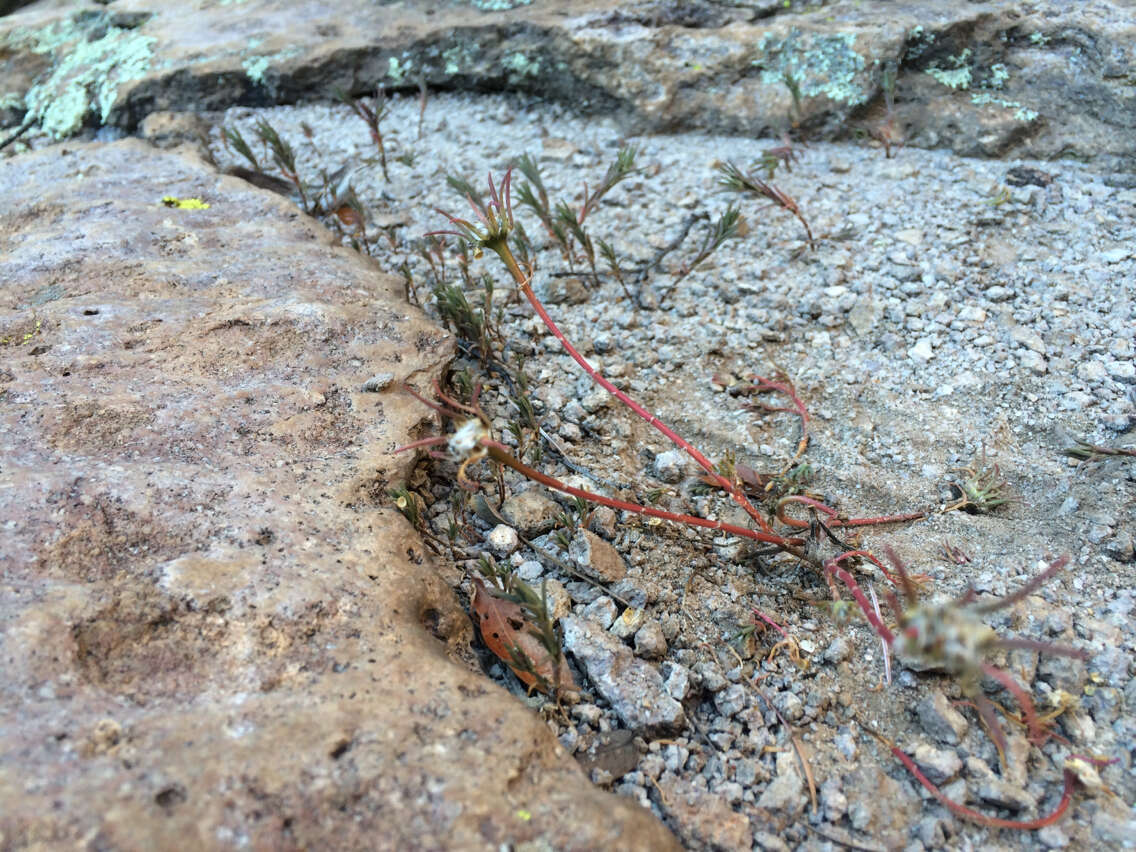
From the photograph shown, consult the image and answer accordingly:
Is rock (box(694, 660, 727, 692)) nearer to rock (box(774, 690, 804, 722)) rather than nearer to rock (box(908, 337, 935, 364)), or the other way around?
rock (box(774, 690, 804, 722))

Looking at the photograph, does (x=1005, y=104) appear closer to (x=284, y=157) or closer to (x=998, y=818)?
(x=998, y=818)

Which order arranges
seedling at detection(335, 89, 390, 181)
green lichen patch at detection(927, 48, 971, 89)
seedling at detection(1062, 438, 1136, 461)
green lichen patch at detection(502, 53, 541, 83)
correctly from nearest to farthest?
seedling at detection(1062, 438, 1136, 461) < green lichen patch at detection(927, 48, 971, 89) < seedling at detection(335, 89, 390, 181) < green lichen patch at detection(502, 53, 541, 83)

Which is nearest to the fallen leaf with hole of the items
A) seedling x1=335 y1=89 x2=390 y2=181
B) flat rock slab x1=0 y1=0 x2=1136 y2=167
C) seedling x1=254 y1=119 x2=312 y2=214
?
seedling x1=254 y1=119 x2=312 y2=214

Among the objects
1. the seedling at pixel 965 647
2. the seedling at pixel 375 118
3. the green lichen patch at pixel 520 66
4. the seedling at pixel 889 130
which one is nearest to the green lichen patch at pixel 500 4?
the green lichen patch at pixel 520 66

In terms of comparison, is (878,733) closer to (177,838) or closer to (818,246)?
(177,838)

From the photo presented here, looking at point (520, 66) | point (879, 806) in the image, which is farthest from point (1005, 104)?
point (879, 806)

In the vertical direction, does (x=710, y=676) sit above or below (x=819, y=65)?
below

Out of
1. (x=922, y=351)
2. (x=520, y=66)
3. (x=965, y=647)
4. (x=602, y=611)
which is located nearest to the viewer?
(x=965, y=647)
